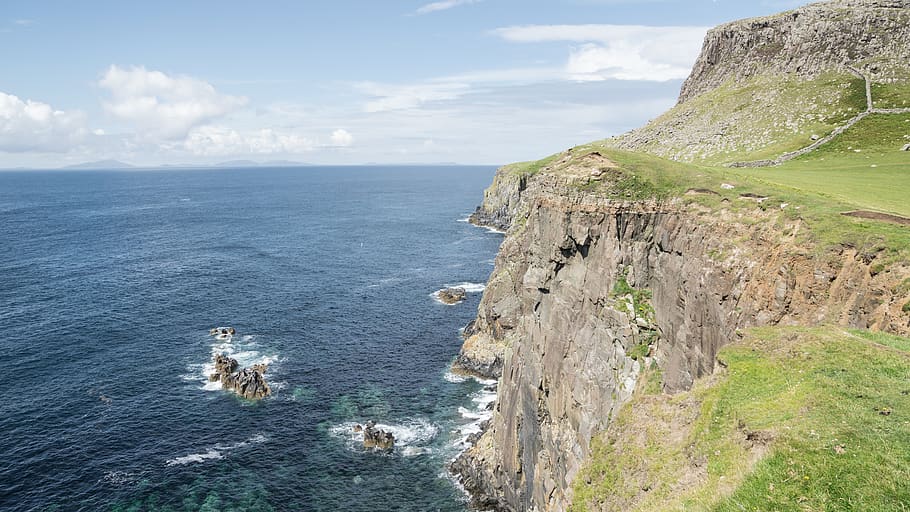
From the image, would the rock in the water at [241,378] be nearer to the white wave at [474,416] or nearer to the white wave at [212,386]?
the white wave at [212,386]

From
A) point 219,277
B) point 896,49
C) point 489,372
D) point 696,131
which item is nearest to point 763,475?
point 489,372

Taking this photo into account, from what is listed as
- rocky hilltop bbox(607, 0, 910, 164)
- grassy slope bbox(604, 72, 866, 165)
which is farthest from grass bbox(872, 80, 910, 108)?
grassy slope bbox(604, 72, 866, 165)

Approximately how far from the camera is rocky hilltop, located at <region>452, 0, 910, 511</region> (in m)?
25.4

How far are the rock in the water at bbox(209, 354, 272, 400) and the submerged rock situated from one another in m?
16.9

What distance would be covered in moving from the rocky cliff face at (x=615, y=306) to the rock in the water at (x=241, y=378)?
1107 inches

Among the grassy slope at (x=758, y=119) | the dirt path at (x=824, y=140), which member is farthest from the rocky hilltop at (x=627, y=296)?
the grassy slope at (x=758, y=119)

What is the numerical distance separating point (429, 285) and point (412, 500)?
63.5 m

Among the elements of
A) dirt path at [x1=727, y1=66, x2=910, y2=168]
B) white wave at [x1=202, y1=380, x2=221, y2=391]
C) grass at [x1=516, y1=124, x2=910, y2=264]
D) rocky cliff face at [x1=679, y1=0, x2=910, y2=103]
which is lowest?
white wave at [x1=202, y1=380, x2=221, y2=391]

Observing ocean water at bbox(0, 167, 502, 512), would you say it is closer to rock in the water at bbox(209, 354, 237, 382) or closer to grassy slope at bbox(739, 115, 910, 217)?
rock in the water at bbox(209, 354, 237, 382)

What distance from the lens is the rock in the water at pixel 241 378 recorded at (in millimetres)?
66375

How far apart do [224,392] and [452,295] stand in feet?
147

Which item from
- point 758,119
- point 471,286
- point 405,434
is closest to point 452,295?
point 471,286

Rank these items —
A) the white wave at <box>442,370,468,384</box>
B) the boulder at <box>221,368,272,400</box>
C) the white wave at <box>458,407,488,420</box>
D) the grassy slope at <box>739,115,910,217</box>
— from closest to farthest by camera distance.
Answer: the grassy slope at <box>739,115,910,217</box> → the white wave at <box>458,407,488,420</box> → the boulder at <box>221,368,272,400</box> → the white wave at <box>442,370,468,384</box>

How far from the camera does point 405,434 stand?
196ft
